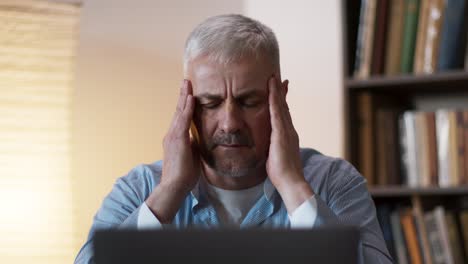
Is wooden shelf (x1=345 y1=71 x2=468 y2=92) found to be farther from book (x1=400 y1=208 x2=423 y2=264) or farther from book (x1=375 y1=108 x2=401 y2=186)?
book (x1=400 y1=208 x2=423 y2=264)

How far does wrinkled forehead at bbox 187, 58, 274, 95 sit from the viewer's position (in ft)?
5.08

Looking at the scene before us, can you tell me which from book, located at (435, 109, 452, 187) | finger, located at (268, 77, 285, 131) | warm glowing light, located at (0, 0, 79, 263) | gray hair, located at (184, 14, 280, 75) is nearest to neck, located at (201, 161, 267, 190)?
finger, located at (268, 77, 285, 131)

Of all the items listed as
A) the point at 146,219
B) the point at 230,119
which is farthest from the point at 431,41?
the point at 146,219

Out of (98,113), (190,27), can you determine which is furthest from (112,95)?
(190,27)

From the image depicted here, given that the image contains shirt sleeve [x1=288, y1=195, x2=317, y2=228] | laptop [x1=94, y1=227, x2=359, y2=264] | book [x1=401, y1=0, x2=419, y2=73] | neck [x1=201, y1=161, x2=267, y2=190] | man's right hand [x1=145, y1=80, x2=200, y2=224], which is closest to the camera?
laptop [x1=94, y1=227, x2=359, y2=264]

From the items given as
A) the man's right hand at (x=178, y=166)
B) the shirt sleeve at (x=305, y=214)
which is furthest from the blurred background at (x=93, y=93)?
the shirt sleeve at (x=305, y=214)

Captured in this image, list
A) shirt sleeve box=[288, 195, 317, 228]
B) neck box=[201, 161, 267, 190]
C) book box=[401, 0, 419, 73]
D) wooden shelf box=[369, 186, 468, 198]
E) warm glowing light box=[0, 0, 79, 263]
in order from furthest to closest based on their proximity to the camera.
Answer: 1. book box=[401, 0, 419, 73]
2. wooden shelf box=[369, 186, 468, 198]
3. warm glowing light box=[0, 0, 79, 263]
4. neck box=[201, 161, 267, 190]
5. shirt sleeve box=[288, 195, 317, 228]

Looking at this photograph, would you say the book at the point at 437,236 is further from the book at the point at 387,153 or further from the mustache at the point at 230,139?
the mustache at the point at 230,139

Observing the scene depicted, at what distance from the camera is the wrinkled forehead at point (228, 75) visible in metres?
1.55

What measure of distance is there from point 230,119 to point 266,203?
0.66ft

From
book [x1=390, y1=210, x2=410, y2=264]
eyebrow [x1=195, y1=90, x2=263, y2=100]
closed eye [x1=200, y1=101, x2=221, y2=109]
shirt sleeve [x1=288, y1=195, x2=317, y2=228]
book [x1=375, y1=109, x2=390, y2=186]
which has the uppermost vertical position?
eyebrow [x1=195, y1=90, x2=263, y2=100]

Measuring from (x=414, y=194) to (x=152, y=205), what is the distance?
1045 mm

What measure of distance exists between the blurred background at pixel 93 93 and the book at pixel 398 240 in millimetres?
260

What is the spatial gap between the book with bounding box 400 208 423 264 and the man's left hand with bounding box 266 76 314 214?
819mm
